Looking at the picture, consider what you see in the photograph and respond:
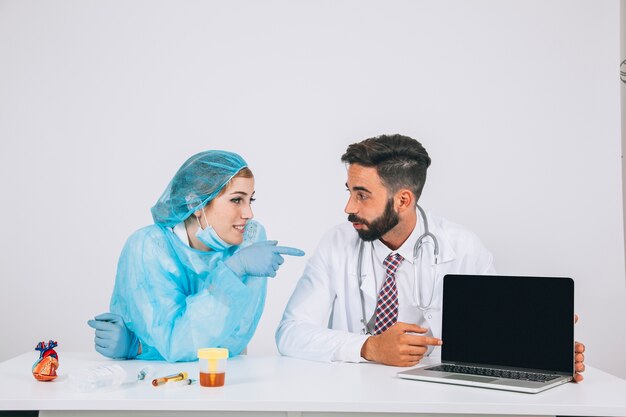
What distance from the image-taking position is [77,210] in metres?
3.43

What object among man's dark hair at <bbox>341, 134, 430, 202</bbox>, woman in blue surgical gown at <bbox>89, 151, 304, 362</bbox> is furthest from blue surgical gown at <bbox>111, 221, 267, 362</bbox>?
man's dark hair at <bbox>341, 134, 430, 202</bbox>

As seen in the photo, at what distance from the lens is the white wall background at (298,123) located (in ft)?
11.3

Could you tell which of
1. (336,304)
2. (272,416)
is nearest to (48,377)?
(272,416)

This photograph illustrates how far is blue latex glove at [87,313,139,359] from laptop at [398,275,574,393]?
0.86 m

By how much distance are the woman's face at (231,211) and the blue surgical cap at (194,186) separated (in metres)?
0.03

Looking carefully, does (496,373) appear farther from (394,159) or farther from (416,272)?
(394,159)

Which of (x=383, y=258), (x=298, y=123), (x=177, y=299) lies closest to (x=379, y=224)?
(x=383, y=258)

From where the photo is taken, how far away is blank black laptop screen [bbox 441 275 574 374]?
2.00 meters

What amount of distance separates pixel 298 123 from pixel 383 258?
3.49 ft

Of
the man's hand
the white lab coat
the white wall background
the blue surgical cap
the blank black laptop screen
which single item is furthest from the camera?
the white wall background

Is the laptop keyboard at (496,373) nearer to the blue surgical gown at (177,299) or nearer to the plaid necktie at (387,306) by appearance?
the plaid necktie at (387,306)

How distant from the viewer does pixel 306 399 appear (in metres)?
1.70

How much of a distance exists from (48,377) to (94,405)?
0.27 meters

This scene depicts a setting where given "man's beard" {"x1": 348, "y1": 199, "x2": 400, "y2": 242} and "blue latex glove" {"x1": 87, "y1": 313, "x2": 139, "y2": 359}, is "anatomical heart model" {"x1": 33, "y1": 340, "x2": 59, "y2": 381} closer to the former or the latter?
"blue latex glove" {"x1": 87, "y1": 313, "x2": 139, "y2": 359}
